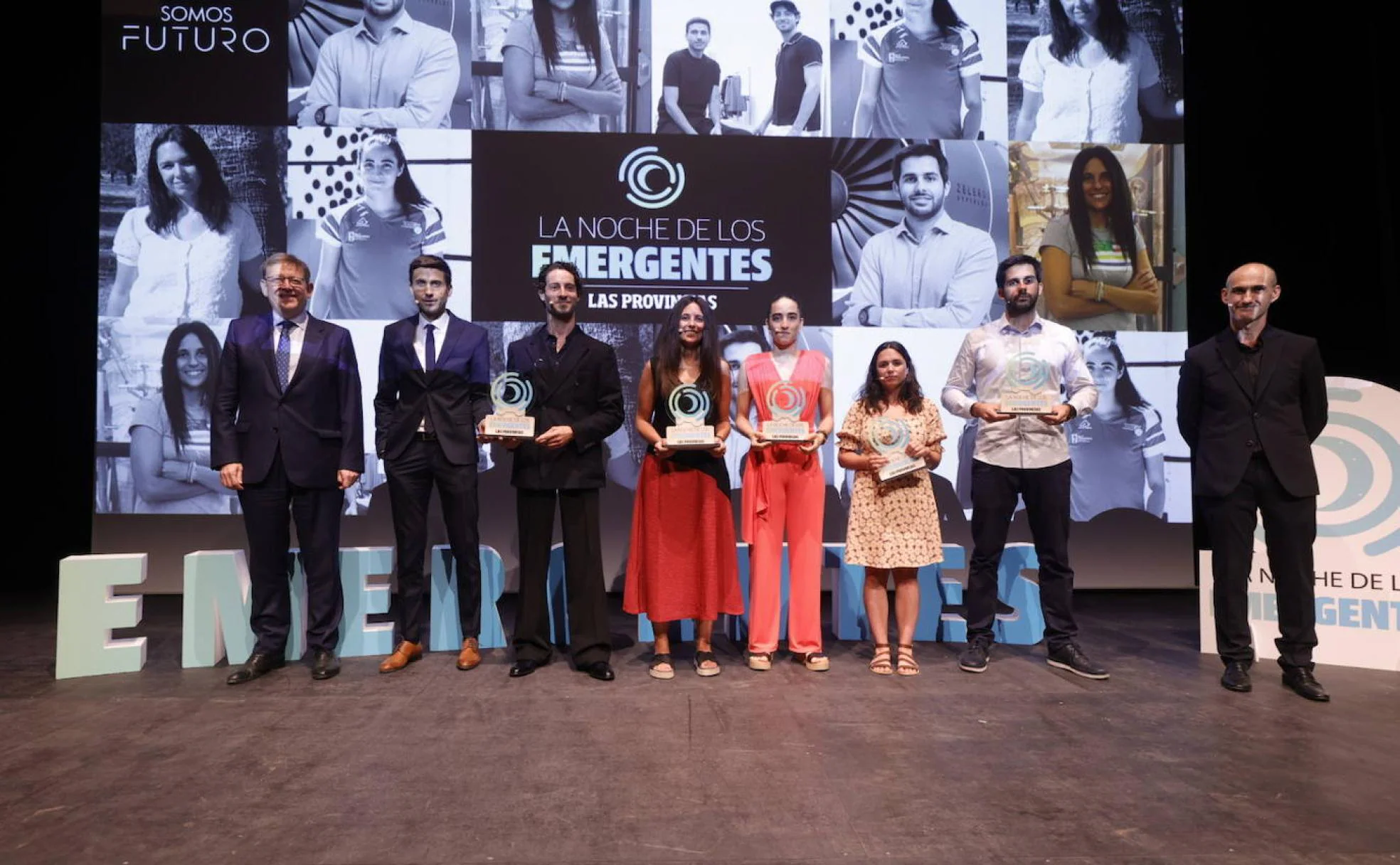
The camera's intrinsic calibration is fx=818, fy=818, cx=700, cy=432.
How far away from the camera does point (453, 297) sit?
541 cm

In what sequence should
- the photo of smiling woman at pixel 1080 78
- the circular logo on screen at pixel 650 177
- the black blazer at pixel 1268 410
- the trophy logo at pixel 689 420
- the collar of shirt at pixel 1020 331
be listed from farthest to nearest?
the photo of smiling woman at pixel 1080 78 < the circular logo on screen at pixel 650 177 < the collar of shirt at pixel 1020 331 < the trophy logo at pixel 689 420 < the black blazer at pixel 1268 410

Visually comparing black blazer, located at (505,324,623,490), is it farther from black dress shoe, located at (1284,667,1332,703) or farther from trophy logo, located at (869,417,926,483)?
black dress shoe, located at (1284,667,1332,703)

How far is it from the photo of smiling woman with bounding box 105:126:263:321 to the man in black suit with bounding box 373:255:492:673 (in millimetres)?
2297

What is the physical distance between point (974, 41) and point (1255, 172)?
231cm

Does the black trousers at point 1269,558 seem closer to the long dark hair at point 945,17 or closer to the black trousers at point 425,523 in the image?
the black trousers at point 425,523

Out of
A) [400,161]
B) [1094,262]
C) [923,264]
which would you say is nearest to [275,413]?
[400,161]

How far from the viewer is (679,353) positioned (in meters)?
3.63

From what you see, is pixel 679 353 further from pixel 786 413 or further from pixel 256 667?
pixel 256 667

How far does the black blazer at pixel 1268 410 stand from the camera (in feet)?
11.1

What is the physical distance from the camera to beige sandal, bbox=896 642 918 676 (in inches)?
144

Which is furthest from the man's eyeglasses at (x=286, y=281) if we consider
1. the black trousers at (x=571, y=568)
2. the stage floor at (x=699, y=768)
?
the stage floor at (x=699, y=768)

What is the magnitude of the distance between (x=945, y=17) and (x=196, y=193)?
16.7 ft

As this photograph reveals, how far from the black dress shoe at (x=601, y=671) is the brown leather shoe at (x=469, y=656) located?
543mm

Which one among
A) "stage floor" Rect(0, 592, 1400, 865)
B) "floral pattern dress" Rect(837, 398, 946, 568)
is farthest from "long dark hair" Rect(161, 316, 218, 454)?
"floral pattern dress" Rect(837, 398, 946, 568)
